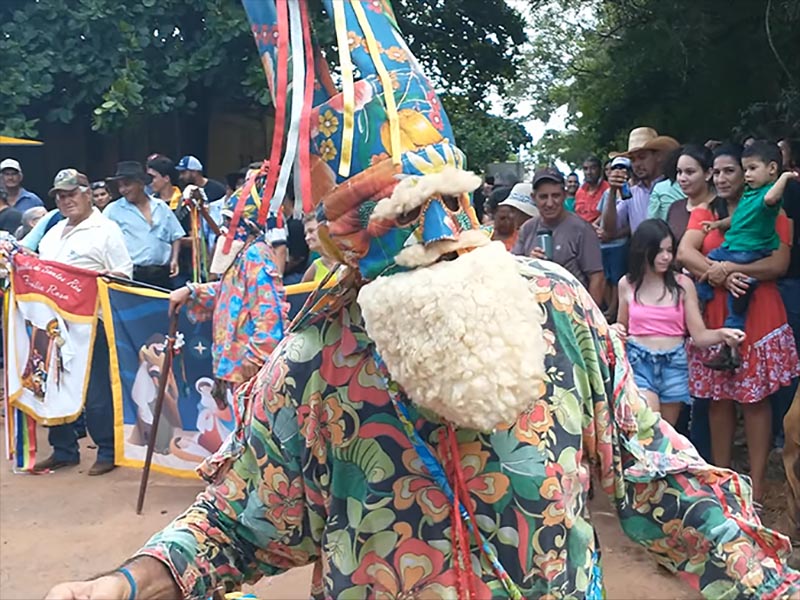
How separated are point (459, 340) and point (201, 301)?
4440 millimetres

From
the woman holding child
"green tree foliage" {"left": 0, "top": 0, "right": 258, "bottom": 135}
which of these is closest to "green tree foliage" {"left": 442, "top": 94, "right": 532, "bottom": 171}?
"green tree foliage" {"left": 0, "top": 0, "right": 258, "bottom": 135}

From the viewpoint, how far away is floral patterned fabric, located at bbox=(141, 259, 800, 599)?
1430 mm

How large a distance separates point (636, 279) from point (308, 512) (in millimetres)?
3473

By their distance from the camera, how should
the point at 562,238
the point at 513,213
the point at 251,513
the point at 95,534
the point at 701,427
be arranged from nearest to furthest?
the point at 251,513 → the point at 701,427 → the point at 95,534 → the point at 562,238 → the point at 513,213

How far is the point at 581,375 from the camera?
147cm

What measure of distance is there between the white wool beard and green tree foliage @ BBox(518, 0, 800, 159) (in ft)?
19.2

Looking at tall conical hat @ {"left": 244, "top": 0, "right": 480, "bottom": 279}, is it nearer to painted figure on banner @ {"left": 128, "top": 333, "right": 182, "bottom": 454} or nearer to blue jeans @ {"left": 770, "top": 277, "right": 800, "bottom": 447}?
blue jeans @ {"left": 770, "top": 277, "right": 800, "bottom": 447}

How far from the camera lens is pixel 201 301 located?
548 cm

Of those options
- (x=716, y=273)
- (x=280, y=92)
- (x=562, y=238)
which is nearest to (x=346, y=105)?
(x=280, y=92)

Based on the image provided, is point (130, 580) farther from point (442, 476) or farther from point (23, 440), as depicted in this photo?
point (23, 440)

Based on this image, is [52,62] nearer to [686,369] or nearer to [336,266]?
[686,369]

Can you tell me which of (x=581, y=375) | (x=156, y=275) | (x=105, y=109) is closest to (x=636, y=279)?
(x=581, y=375)

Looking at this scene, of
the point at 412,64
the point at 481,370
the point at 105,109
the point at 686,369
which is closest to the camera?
the point at 481,370

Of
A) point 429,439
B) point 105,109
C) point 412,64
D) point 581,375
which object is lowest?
point 429,439
